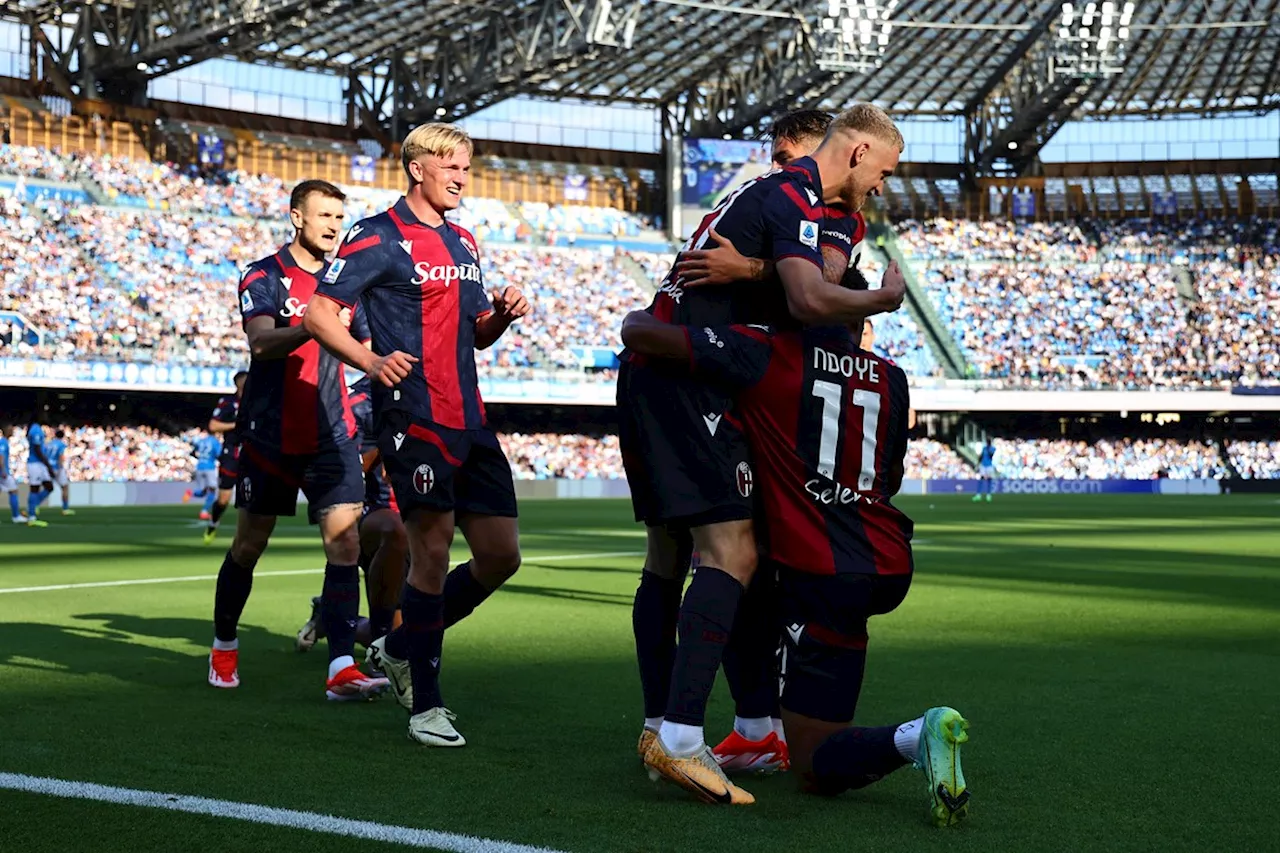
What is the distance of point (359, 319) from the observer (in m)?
7.38

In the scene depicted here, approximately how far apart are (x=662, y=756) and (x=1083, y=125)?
66.1 metres

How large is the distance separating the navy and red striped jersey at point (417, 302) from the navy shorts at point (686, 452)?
118cm

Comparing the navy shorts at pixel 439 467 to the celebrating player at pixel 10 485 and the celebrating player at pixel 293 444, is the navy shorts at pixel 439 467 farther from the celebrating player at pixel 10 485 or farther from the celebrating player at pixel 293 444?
the celebrating player at pixel 10 485

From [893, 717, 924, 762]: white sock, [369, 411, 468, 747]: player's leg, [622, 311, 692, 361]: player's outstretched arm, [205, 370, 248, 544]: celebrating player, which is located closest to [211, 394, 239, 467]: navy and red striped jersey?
[205, 370, 248, 544]: celebrating player

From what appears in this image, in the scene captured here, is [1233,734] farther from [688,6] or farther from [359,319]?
[688,6]

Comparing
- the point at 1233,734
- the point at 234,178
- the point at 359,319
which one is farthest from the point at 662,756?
the point at 234,178

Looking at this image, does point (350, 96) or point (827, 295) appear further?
point (350, 96)

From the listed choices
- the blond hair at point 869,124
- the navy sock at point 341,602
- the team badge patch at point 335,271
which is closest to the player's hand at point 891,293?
the blond hair at point 869,124

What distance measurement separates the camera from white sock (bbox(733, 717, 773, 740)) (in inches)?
199

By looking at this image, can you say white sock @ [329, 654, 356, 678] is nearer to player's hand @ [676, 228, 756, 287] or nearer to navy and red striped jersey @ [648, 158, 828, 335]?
navy and red striped jersey @ [648, 158, 828, 335]

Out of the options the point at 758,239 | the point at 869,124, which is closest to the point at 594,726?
the point at 758,239

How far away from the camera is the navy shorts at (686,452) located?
4.66 meters

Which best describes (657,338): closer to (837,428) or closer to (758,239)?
(758,239)

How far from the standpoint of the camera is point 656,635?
513 cm
